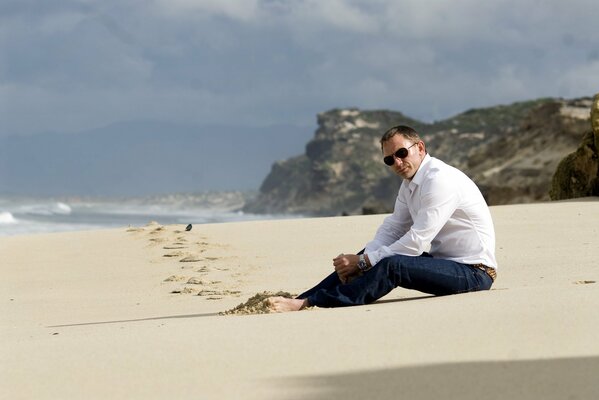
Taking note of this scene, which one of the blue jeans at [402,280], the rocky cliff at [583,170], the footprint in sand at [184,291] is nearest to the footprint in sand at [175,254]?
the footprint in sand at [184,291]

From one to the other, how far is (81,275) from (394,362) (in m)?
6.39

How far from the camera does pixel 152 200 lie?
465ft

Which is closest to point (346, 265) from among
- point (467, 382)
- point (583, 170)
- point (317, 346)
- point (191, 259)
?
point (317, 346)

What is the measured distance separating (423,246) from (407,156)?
1.82ft

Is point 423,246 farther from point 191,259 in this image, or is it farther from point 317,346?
point 191,259

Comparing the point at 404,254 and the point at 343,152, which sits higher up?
the point at 343,152

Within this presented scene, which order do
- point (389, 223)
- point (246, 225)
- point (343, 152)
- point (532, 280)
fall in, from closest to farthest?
point (389, 223) < point (532, 280) < point (246, 225) < point (343, 152)

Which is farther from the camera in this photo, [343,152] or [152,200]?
[152,200]

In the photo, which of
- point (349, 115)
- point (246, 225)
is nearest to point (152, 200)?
point (349, 115)

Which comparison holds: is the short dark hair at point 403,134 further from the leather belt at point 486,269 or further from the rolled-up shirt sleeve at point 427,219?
the leather belt at point 486,269

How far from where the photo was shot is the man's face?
5277 millimetres

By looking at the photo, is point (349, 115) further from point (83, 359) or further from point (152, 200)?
point (83, 359)

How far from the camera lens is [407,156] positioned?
5.27m

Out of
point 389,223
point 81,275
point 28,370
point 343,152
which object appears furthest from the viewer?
point 343,152
